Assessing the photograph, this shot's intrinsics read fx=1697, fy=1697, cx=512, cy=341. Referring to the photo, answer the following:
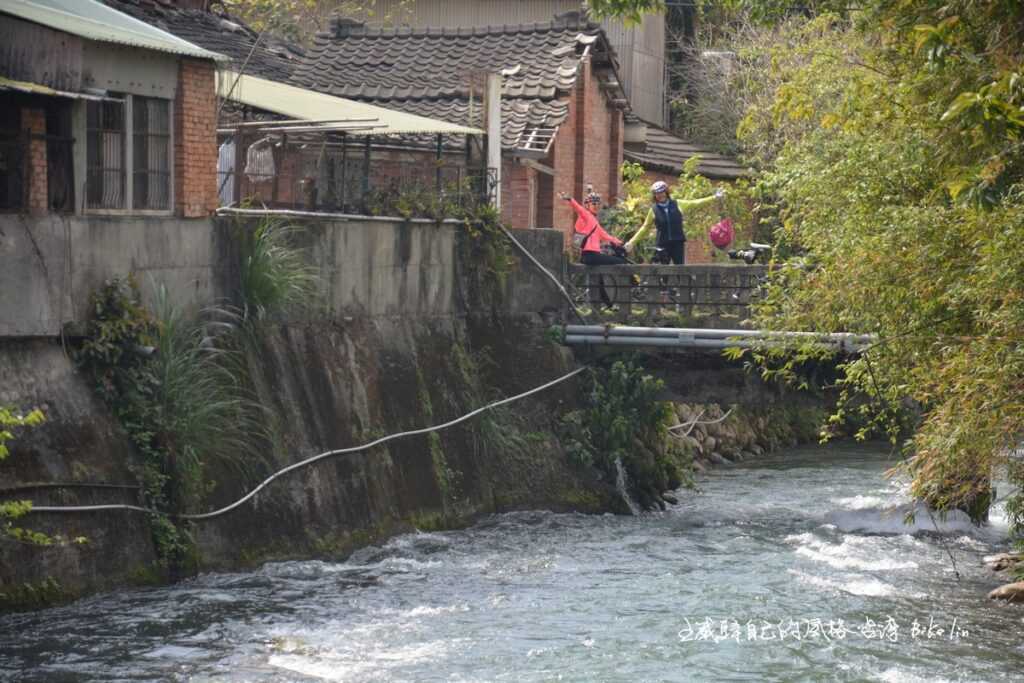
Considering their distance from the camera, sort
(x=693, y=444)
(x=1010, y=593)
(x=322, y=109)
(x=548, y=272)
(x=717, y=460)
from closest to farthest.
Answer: (x=1010, y=593), (x=322, y=109), (x=548, y=272), (x=693, y=444), (x=717, y=460)

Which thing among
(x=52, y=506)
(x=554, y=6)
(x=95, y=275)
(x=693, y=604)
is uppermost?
(x=554, y=6)

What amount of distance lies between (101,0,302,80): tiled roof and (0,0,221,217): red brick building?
945 cm

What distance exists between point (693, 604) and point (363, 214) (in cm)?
675

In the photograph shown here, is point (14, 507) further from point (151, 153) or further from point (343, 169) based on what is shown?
point (343, 169)

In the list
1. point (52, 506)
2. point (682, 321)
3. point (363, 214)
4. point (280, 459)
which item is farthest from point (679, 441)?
point (52, 506)

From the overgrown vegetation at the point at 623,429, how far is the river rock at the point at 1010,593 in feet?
22.1

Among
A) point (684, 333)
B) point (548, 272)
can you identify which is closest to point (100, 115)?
point (548, 272)

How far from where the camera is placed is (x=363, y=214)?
20.2 meters

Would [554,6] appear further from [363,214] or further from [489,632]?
[489,632]

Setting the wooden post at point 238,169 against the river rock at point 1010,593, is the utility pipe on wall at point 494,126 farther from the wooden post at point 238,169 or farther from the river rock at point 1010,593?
the river rock at point 1010,593

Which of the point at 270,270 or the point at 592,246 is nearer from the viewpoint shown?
the point at 270,270

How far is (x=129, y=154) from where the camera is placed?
16.4m

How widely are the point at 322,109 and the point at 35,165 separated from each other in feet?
22.3

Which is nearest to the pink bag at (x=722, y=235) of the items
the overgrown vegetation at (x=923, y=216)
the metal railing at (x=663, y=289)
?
the metal railing at (x=663, y=289)
